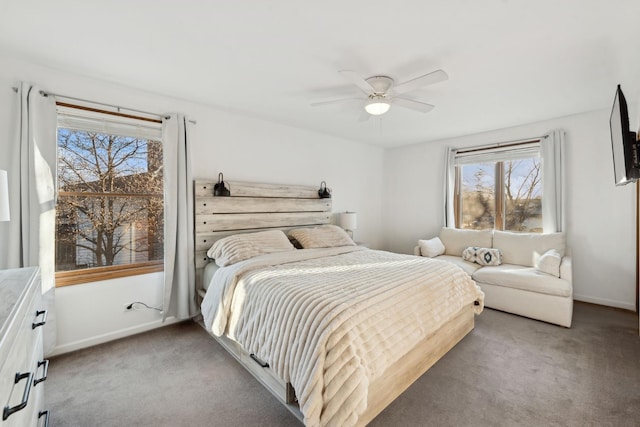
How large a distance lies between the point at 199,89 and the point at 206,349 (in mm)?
2427

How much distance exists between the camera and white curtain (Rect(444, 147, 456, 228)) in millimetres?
4602

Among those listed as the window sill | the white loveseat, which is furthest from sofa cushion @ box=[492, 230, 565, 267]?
the window sill

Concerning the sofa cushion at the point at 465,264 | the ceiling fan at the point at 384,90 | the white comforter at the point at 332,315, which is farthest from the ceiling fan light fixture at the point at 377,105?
the sofa cushion at the point at 465,264

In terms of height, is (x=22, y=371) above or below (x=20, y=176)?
below

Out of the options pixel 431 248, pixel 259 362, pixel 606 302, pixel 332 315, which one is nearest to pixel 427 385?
pixel 332 315

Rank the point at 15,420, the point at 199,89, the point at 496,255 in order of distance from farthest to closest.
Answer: the point at 496,255
the point at 199,89
the point at 15,420

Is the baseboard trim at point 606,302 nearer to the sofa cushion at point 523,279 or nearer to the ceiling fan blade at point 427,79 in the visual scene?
the sofa cushion at point 523,279

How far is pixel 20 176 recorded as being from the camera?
2178 millimetres

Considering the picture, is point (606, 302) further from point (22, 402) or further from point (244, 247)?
point (22, 402)

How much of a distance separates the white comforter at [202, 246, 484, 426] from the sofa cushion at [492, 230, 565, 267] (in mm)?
1458

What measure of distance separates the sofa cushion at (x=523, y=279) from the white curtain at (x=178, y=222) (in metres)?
3.36

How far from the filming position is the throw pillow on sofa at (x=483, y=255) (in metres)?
3.72

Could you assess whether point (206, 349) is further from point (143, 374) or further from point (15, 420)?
point (15, 420)

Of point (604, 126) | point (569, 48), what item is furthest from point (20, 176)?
point (604, 126)
